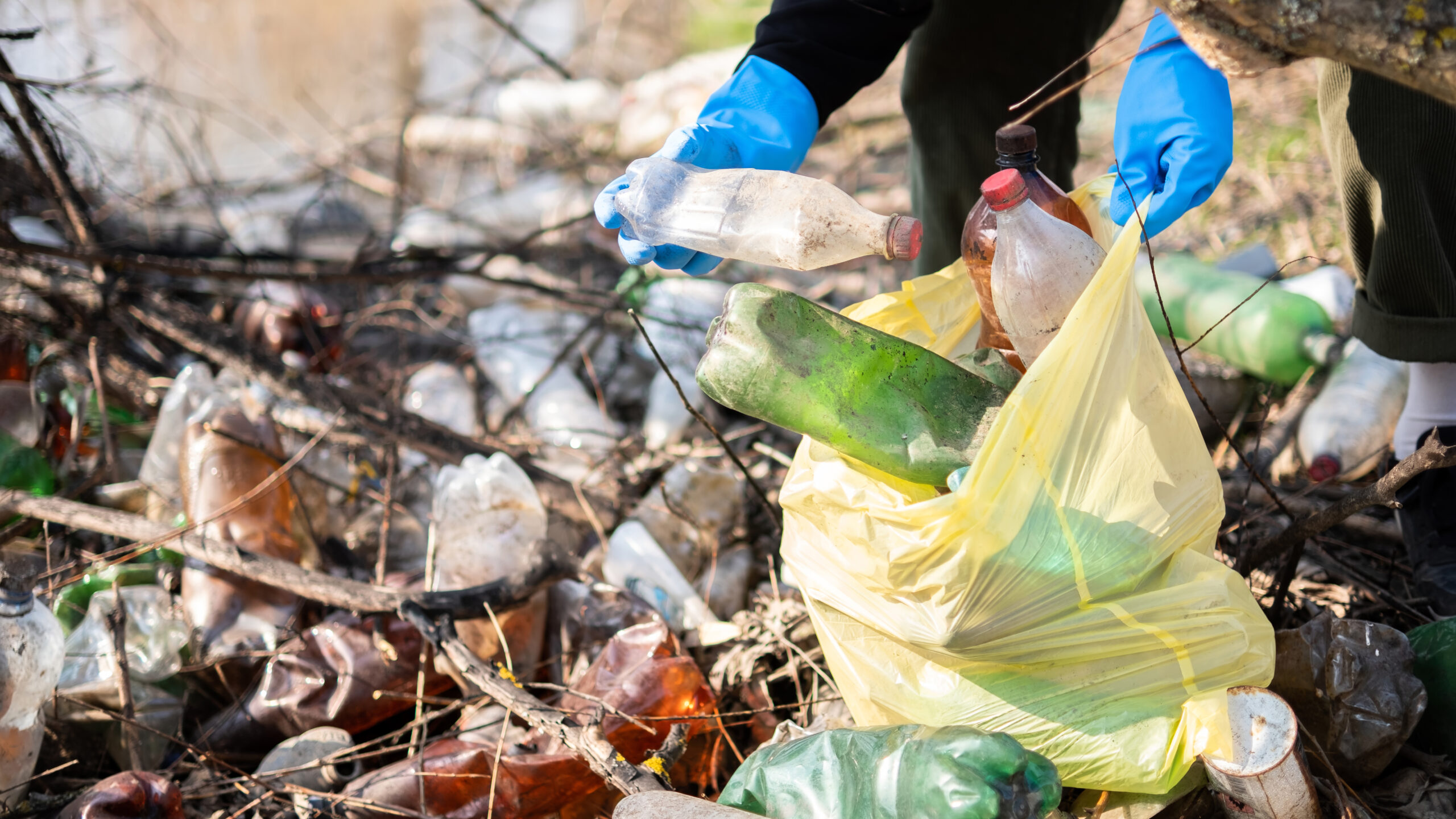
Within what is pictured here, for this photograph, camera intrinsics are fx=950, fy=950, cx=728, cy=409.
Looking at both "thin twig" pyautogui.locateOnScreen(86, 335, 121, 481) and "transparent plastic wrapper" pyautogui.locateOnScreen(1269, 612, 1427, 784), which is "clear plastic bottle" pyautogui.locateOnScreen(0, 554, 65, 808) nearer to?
"thin twig" pyautogui.locateOnScreen(86, 335, 121, 481)

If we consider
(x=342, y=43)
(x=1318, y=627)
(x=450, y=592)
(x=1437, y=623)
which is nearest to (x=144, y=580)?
(x=450, y=592)

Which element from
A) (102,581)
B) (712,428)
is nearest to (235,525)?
(102,581)

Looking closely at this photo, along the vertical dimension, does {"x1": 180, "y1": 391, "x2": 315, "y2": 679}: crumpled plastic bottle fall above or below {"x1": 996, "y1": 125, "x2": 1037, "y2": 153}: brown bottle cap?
below

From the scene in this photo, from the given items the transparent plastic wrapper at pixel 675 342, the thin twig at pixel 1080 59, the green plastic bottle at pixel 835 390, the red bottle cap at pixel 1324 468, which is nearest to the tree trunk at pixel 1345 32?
the thin twig at pixel 1080 59

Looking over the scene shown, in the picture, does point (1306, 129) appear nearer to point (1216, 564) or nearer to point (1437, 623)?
point (1437, 623)

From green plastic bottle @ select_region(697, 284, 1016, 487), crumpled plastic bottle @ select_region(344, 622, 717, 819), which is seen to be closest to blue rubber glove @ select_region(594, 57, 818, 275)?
green plastic bottle @ select_region(697, 284, 1016, 487)

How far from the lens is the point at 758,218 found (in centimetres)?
119

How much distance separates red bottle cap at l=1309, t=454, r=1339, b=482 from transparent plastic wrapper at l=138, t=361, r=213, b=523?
2.24 metres

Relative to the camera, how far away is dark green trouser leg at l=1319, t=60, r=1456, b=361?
1.33m

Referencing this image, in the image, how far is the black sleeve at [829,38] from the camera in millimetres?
1502

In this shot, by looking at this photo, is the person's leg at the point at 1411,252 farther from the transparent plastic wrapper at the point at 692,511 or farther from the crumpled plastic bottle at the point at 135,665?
the crumpled plastic bottle at the point at 135,665

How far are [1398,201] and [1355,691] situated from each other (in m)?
A: 0.70

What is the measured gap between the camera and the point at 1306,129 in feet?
10.5

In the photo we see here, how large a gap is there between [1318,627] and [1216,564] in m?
0.26
